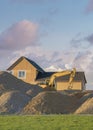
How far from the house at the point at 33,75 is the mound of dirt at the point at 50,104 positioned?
4295 centimetres

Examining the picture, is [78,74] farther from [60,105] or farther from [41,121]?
[41,121]

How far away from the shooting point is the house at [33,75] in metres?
86.0

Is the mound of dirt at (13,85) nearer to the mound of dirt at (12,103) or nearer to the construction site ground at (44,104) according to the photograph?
the construction site ground at (44,104)

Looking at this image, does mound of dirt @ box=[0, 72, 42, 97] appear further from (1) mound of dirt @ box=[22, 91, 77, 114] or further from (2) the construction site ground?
(1) mound of dirt @ box=[22, 91, 77, 114]

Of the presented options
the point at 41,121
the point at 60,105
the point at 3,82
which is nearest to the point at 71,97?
the point at 60,105

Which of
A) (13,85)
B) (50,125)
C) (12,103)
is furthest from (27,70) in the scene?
(50,125)

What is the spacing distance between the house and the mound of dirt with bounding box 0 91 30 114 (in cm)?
4373

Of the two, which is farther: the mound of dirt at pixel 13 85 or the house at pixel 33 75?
the house at pixel 33 75

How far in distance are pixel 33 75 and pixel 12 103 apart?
47.3 m

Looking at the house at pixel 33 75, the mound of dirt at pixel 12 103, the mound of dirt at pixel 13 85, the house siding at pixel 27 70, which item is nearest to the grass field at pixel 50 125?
the mound of dirt at pixel 12 103

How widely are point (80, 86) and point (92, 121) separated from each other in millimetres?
64320

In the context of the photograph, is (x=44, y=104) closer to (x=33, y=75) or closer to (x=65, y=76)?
(x=33, y=75)

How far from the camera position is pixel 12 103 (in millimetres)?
39281

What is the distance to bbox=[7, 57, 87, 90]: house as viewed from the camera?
86.0 meters
